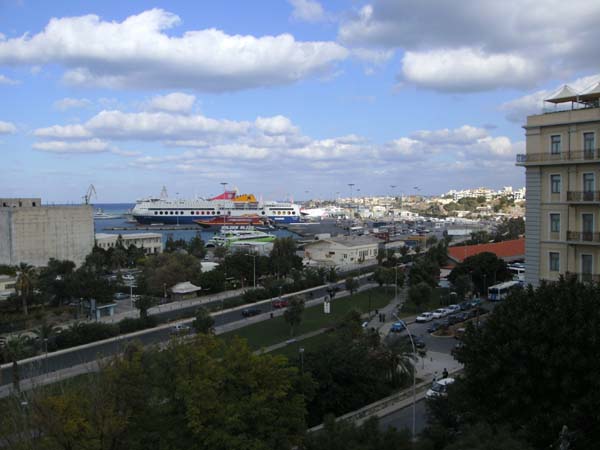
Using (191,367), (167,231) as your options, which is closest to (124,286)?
(191,367)

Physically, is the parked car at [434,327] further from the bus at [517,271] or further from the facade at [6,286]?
the facade at [6,286]

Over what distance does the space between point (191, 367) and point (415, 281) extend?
2505cm

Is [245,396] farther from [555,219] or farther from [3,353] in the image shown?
[3,353]

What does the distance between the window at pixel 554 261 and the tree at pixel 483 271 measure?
64.4 feet

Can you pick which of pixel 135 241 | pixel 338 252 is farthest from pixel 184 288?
pixel 135 241

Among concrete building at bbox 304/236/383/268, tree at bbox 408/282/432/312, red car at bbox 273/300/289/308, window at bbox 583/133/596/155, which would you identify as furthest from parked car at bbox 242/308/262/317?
concrete building at bbox 304/236/383/268

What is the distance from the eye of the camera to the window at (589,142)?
12.7 metres

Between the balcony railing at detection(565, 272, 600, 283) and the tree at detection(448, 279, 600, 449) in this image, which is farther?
the balcony railing at detection(565, 272, 600, 283)

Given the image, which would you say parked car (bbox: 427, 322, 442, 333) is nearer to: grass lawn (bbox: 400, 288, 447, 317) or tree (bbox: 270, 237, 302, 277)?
grass lawn (bbox: 400, 288, 447, 317)

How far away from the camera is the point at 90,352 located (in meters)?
22.0

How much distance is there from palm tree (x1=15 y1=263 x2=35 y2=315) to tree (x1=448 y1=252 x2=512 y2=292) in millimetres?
23962

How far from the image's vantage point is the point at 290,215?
409 ft

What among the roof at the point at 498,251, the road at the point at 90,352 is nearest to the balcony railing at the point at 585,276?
the road at the point at 90,352

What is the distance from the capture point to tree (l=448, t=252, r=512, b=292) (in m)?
33.2
